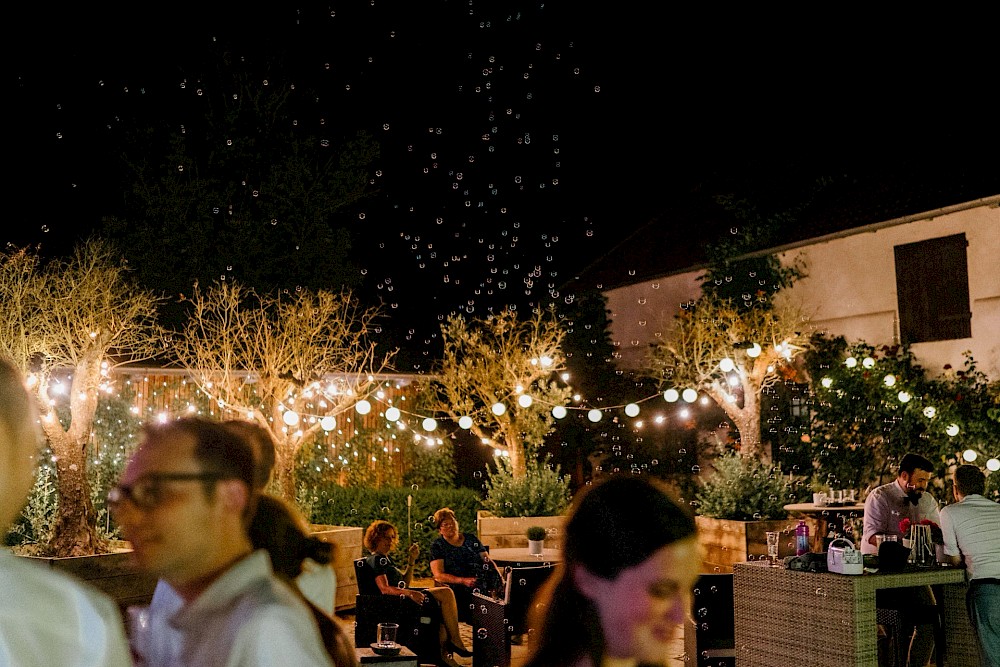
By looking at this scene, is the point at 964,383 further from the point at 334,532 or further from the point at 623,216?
the point at 623,216

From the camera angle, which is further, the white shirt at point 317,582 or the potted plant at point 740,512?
the potted plant at point 740,512

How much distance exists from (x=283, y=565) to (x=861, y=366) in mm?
12059

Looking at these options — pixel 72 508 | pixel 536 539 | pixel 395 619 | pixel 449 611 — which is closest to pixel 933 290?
pixel 536 539

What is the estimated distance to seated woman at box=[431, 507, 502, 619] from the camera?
8508 millimetres

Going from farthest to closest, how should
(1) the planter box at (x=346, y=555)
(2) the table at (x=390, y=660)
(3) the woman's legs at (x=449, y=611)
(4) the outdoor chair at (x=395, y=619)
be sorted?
(1) the planter box at (x=346, y=555)
(3) the woman's legs at (x=449, y=611)
(4) the outdoor chair at (x=395, y=619)
(2) the table at (x=390, y=660)

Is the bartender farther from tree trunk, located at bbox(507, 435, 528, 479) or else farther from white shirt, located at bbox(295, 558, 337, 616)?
tree trunk, located at bbox(507, 435, 528, 479)

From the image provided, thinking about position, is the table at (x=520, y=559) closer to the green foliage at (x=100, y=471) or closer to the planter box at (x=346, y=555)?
the planter box at (x=346, y=555)

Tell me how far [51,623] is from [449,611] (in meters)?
7.31

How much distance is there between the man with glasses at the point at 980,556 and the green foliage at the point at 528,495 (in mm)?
7133

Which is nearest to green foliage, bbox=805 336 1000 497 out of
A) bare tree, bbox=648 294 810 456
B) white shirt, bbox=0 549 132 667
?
bare tree, bbox=648 294 810 456

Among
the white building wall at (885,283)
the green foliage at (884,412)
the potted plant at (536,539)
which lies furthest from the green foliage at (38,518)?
the white building wall at (885,283)

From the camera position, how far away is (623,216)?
73.4 feet

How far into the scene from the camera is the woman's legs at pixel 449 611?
7.86 meters

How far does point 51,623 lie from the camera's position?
3.23 feet
